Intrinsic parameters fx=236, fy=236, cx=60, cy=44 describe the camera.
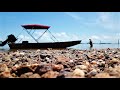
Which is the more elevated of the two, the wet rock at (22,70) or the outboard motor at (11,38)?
the outboard motor at (11,38)

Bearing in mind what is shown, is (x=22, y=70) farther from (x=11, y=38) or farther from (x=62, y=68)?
(x=11, y=38)

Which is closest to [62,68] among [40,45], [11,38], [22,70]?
[22,70]

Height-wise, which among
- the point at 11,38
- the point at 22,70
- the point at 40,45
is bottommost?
the point at 22,70

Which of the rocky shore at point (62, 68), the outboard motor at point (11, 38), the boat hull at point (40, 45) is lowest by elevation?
the rocky shore at point (62, 68)

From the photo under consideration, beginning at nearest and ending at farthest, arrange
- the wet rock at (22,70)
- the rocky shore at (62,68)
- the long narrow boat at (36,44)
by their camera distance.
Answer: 1. the rocky shore at (62,68)
2. the wet rock at (22,70)
3. the long narrow boat at (36,44)

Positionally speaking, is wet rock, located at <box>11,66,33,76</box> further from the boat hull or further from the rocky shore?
the boat hull

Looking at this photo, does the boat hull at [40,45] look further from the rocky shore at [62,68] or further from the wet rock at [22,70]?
the wet rock at [22,70]

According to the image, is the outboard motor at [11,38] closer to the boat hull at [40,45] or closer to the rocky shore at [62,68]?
the boat hull at [40,45]

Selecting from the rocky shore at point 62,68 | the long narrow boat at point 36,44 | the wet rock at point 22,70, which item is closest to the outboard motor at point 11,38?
the long narrow boat at point 36,44

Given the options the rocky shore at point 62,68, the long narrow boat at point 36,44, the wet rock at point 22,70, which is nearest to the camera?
the rocky shore at point 62,68

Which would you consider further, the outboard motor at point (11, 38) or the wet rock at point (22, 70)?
the outboard motor at point (11, 38)
